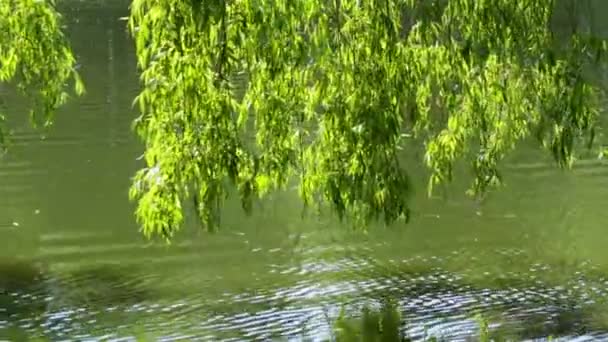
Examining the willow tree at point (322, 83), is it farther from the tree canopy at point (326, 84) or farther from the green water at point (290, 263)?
the green water at point (290, 263)

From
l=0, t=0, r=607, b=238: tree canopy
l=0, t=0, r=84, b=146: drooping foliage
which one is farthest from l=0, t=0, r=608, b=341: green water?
l=0, t=0, r=607, b=238: tree canopy

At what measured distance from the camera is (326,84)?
5473 millimetres

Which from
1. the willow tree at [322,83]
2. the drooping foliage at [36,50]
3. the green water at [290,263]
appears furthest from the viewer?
the green water at [290,263]

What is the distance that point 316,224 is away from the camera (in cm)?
1328

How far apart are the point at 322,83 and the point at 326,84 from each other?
1.2 inches

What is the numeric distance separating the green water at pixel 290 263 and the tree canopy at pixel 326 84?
367cm

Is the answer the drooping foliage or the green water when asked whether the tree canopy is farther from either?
the green water

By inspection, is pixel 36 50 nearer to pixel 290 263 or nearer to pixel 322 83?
pixel 322 83

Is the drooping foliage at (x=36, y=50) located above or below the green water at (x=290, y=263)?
above

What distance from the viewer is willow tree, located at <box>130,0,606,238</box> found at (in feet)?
17.0

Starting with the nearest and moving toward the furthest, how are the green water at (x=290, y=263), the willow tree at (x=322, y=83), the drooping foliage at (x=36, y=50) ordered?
the willow tree at (x=322, y=83)
the drooping foliage at (x=36, y=50)
the green water at (x=290, y=263)

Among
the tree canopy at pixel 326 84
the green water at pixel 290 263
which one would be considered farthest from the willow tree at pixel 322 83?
the green water at pixel 290 263

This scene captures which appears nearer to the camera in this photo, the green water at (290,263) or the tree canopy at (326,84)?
the tree canopy at (326,84)

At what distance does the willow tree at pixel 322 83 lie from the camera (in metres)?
5.17
